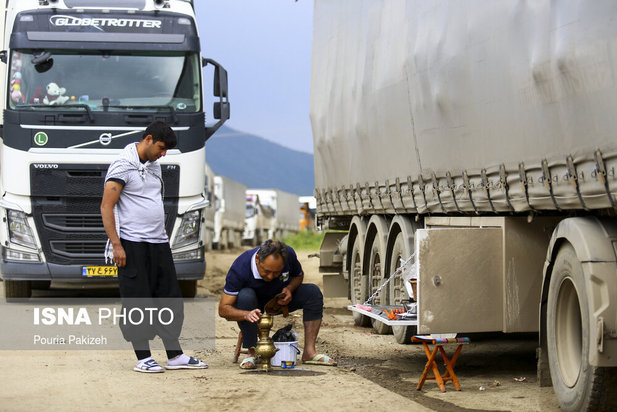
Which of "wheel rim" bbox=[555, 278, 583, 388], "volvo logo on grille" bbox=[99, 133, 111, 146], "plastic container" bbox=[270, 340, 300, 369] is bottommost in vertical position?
"plastic container" bbox=[270, 340, 300, 369]

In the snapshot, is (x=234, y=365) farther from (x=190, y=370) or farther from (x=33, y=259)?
(x=33, y=259)

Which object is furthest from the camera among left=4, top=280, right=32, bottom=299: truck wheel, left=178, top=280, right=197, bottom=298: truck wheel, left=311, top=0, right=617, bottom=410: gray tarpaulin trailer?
left=178, top=280, right=197, bottom=298: truck wheel

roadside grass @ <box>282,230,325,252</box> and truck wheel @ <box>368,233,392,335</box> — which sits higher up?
roadside grass @ <box>282,230,325,252</box>

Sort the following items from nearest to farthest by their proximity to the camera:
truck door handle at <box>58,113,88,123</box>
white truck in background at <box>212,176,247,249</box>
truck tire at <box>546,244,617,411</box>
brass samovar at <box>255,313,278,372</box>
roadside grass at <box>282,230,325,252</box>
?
1. truck tire at <box>546,244,617,411</box>
2. brass samovar at <box>255,313,278,372</box>
3. truck door handle at <box>58,113,88,123</box>
4. roadside grass at <box>282,230,325,252</box>
5. white truck in background at <box>212,176,247,249</box>

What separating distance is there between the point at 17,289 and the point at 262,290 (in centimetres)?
732

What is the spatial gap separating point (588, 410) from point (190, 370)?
337cm

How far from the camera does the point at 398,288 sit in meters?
11.1

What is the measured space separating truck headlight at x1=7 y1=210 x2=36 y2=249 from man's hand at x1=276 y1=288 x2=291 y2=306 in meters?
6.24

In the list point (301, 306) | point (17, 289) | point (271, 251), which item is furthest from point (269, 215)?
point (271, 251)

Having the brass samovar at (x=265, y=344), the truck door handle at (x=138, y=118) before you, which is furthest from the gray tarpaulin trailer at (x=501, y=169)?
the truck door handle at (x=138, y=118)

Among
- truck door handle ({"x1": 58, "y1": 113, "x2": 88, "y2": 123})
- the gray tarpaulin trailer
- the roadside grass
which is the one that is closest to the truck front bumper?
truck door handle ({"x1": 58, "y1": 113, "x2": 88, "y2": 123})

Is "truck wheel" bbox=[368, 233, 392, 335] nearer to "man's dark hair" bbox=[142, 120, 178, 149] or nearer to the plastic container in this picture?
the plastic container

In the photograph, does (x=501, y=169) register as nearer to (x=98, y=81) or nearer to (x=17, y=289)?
(x=98, y=81)

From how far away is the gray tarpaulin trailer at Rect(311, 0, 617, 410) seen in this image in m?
6.16
